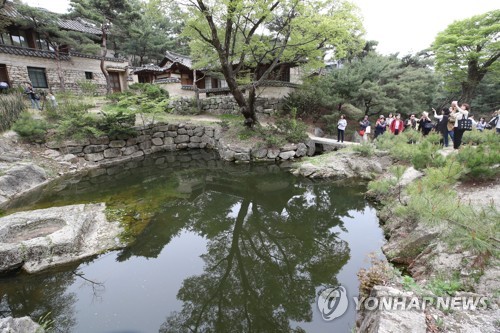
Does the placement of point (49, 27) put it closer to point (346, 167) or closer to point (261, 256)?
point (346, 167)

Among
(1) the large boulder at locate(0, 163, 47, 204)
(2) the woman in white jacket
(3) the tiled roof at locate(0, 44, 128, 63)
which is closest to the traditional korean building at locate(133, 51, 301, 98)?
(3) the tiled roof at locate(0, 44, 128, 63)

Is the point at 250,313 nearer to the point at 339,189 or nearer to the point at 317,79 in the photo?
the point at 339,189

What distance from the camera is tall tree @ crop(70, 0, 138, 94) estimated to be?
1775 cm

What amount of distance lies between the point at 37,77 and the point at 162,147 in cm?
1353

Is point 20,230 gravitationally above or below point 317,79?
below

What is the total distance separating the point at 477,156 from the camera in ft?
18.9

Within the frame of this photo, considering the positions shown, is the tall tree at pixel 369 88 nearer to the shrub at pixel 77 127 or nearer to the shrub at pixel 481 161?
the shrub at pixel 481 161

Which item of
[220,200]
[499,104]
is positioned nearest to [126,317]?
[220,200]

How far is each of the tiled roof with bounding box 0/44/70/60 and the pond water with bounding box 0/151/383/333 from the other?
15244 millimetres

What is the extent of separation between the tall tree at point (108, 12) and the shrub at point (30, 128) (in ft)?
33.8

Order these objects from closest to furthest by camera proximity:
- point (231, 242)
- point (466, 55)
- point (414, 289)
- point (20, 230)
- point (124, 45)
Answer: point (414, 289), point (20, 230), point (231, 242), point (466, 55), point (124, 45)

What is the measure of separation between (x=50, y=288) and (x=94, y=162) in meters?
9.47

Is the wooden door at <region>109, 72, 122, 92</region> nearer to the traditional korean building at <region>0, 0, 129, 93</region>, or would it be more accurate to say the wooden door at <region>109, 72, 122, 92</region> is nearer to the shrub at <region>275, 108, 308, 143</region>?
the traditional korean building at <region>0, 0, 129, 93</region>

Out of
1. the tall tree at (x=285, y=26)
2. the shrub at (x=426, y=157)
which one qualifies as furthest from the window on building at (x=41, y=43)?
the shrub at (x=426, y=157)
